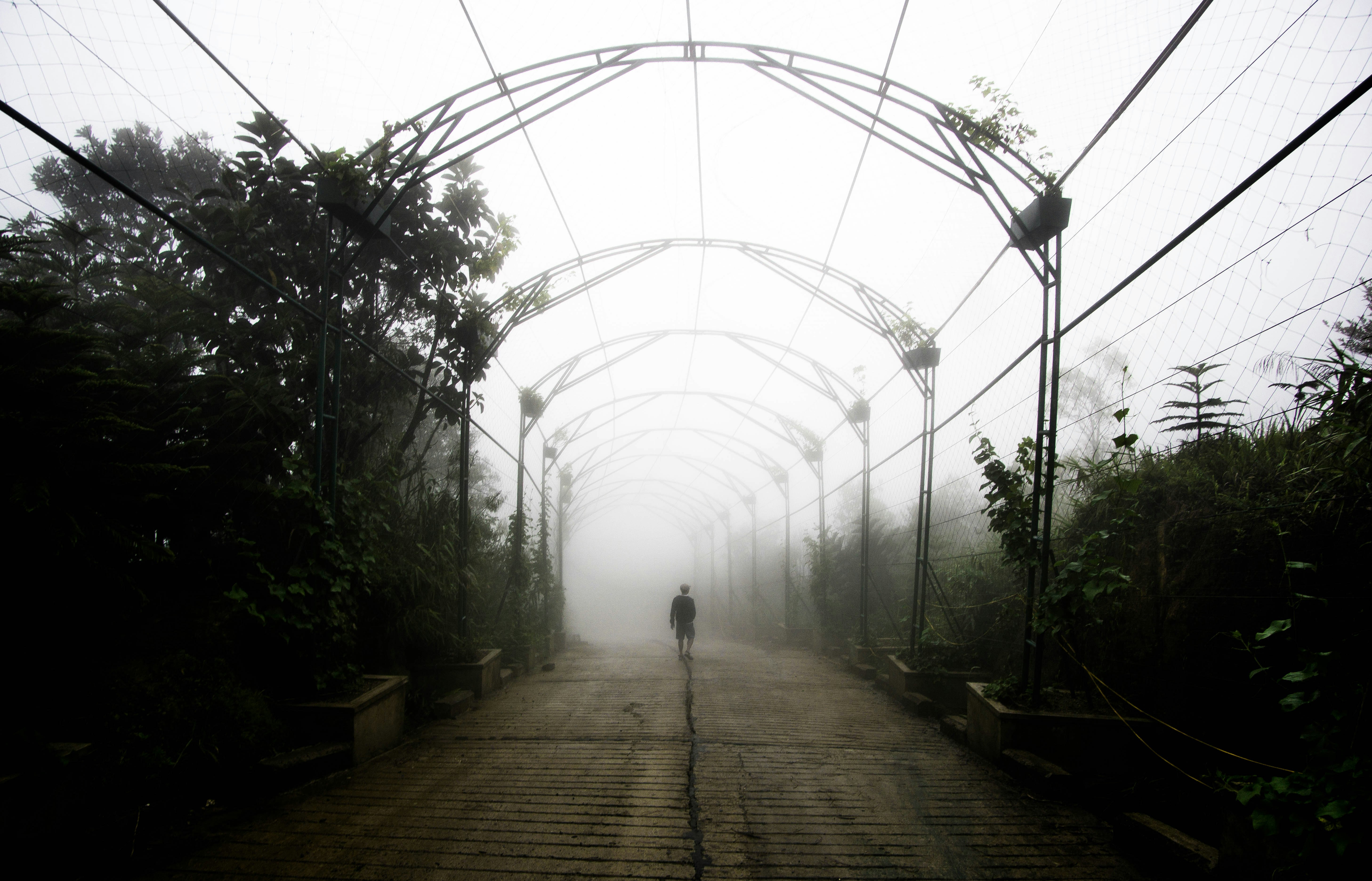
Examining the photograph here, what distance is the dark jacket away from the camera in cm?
1215

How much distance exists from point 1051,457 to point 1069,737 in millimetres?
1743

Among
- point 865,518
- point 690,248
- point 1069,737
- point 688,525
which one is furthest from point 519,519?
point 688,525

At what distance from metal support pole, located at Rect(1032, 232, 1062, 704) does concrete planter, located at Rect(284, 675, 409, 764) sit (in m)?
4.34

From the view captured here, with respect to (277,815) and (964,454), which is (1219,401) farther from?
(277,815)

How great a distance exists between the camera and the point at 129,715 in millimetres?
3160

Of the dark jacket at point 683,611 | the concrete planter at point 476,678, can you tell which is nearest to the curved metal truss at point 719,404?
the dark jacket at point 683,611

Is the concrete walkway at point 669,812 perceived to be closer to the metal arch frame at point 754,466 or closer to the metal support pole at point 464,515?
the metal support pole at point 464,515

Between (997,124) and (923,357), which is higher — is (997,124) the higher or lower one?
the higher one

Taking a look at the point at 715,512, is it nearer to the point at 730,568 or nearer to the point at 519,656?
the point at 730,568

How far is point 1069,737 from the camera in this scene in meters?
4.12

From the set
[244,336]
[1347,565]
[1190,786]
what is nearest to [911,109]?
[1347,565]

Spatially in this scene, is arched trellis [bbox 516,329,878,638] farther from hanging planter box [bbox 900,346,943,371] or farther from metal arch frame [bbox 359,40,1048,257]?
metal arch frame [bbox 359,40,1048,257]

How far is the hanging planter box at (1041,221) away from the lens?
4.62m

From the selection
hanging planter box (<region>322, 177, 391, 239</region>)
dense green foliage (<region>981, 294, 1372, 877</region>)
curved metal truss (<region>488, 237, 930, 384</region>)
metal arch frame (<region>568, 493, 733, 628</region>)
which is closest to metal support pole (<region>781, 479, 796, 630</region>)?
curved metal truss (<region>488, 237, 930, 384</region>)
